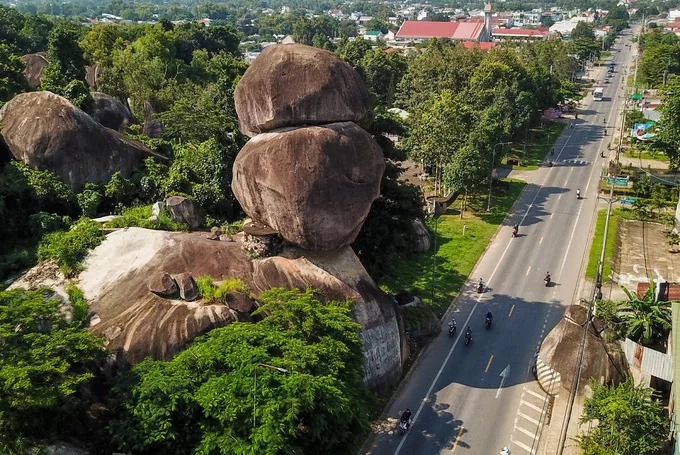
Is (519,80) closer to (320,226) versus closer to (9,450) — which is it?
(320,226)

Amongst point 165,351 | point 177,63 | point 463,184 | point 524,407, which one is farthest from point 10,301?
point 177,63

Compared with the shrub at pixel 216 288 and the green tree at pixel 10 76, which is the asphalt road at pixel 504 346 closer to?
the shrub at pixel 216 288


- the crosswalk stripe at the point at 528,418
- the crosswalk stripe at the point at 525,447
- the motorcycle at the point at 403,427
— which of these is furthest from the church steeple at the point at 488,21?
the motorcycle at the point at 403,427

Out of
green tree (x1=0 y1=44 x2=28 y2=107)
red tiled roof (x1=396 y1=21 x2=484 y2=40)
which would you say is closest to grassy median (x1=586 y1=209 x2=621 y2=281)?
green tree (x1=0 y1=44 x2=28 y2=107)

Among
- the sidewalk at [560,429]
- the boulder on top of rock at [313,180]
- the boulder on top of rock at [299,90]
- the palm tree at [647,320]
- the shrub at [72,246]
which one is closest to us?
the sidewalk at [560,429]

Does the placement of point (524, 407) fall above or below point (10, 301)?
below

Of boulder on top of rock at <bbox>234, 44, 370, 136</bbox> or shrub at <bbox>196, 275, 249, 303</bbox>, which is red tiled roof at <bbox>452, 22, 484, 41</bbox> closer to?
boulder on top of rock at <bbox>234, 44, 370, 136</bbox>
